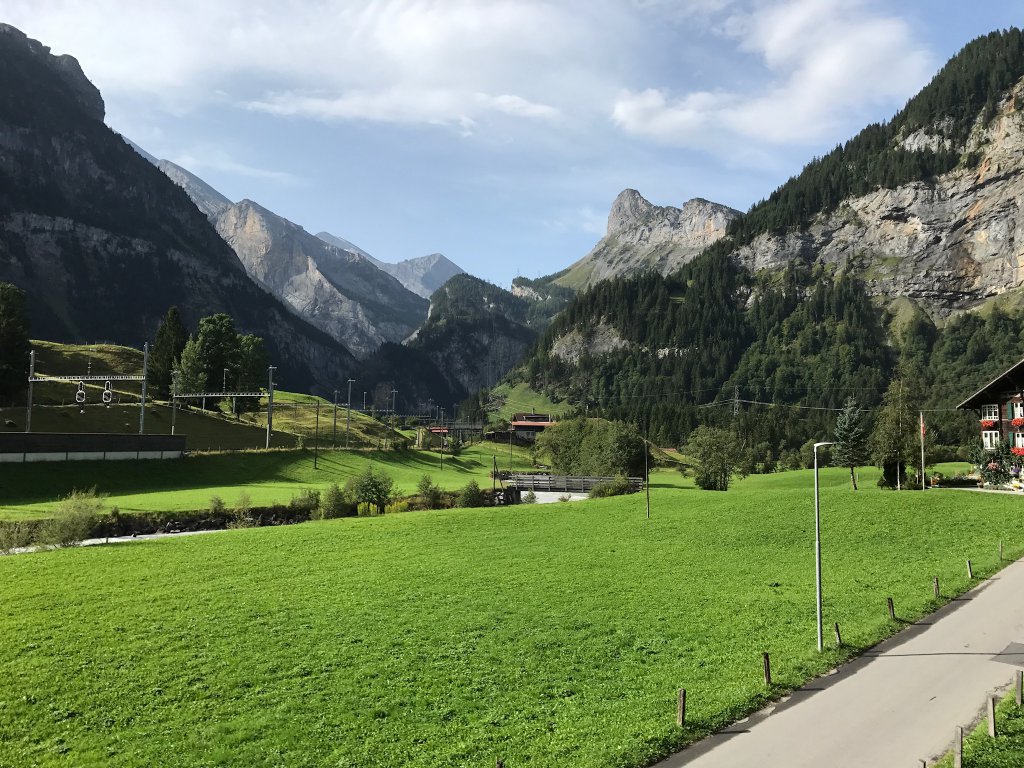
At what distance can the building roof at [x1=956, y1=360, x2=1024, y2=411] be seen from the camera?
2700 inches

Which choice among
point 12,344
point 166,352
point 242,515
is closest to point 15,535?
point 242,515

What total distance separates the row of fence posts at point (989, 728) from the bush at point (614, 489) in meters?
60.6

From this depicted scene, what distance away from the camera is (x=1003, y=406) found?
72.8m

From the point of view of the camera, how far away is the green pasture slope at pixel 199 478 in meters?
63.5

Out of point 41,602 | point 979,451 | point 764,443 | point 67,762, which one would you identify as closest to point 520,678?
point 67,762

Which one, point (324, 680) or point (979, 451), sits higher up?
point (979, 451)

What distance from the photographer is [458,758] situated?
1722 centimetres

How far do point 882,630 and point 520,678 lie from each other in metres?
15.1

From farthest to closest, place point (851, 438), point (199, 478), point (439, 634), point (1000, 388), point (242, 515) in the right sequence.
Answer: point (199, 478)
point (1000, 388)
point (851, 438)
point (242, 515)
point (439, 634)

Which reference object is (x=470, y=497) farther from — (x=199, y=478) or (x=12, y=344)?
(x=12, y=344)

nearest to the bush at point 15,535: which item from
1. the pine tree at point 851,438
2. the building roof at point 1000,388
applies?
the pine tree at point 851,438

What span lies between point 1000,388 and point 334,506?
7501 cm

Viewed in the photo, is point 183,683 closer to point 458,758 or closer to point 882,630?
point 458,758

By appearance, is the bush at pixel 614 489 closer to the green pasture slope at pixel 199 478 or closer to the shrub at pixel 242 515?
the green pasture slope at pixel 199 478
